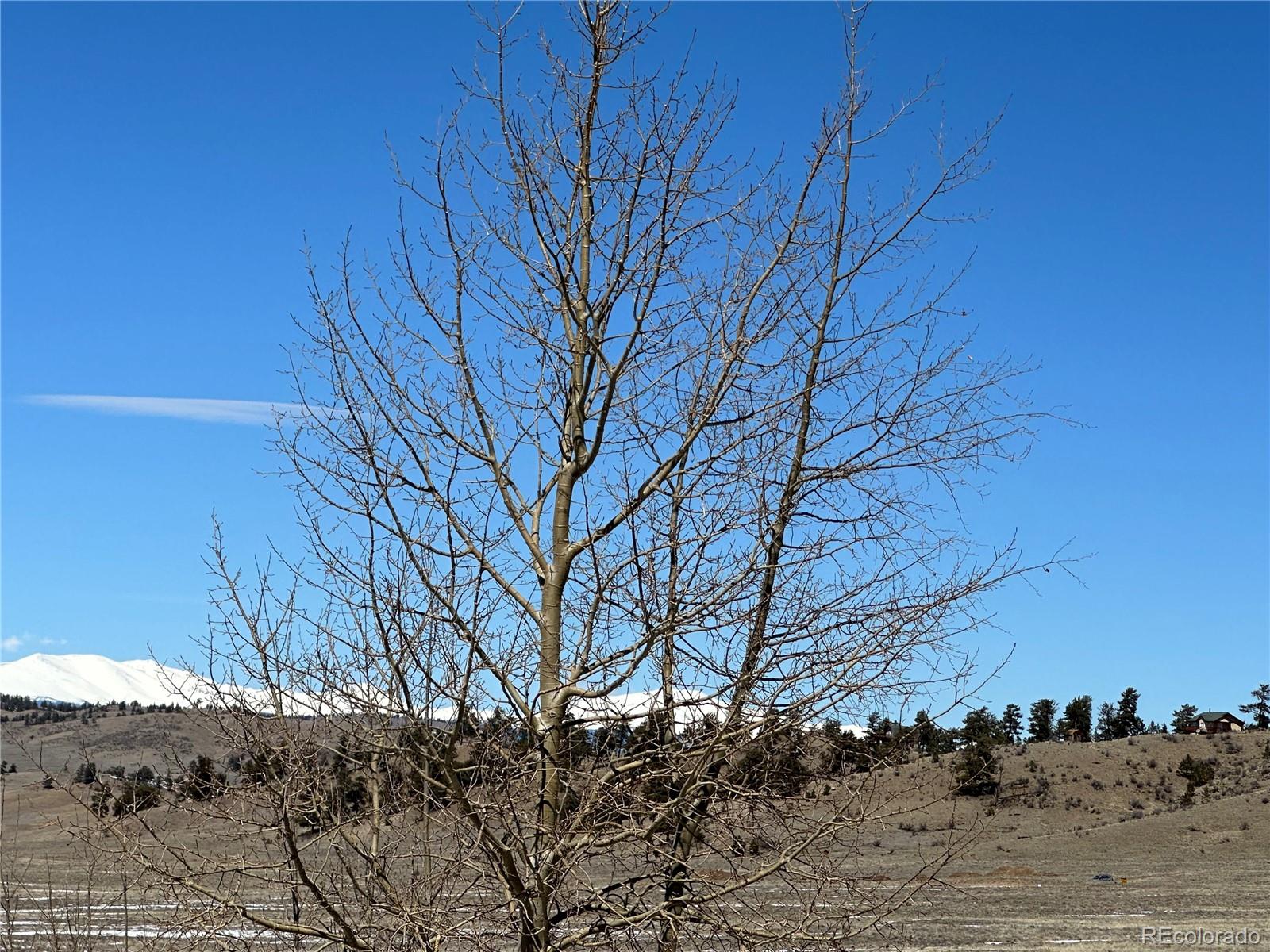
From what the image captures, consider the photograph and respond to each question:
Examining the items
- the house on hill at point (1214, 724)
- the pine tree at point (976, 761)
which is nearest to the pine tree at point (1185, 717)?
the house on hill at point (1214, 724)

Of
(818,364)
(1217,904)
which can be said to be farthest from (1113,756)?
(818,364)

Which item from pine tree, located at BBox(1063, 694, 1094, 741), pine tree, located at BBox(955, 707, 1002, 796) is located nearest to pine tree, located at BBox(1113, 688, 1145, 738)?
pine tree, located at BBox(1063, 694, 1094, 741)

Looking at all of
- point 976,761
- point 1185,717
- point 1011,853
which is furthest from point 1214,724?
point 976,761

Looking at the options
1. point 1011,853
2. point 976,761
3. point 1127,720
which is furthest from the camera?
point 1127,720

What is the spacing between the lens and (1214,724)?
85000 millimetres

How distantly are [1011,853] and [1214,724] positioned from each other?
45.2 m

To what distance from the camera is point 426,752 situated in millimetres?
4613

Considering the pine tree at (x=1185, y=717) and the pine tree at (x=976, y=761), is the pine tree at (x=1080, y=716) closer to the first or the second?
the pine tree at (x=1185, y=717)

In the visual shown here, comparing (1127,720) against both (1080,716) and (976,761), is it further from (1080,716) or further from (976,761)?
(976,761)

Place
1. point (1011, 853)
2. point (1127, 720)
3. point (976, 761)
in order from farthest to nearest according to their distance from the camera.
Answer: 1. point (1127, 720)
2. point (1011, 853)
3. point (976, 761)

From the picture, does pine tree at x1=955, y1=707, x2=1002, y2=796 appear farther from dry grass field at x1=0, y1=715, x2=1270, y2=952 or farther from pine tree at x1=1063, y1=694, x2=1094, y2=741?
pine tree at x1=1063, y1=694, x2=1094, y2=741

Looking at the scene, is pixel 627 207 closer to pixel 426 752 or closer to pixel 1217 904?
pixel 426 752

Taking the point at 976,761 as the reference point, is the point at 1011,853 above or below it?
below

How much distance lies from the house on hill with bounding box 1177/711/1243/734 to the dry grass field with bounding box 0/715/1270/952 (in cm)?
889
